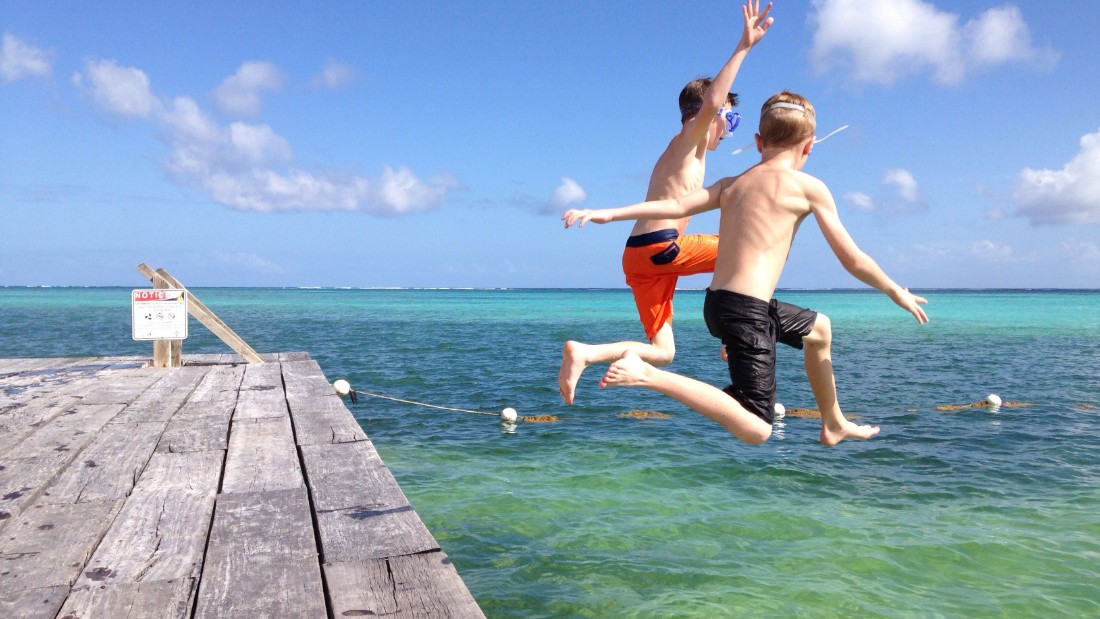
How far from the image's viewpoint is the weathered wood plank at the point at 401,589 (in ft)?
9.87

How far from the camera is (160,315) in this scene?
38.1ft

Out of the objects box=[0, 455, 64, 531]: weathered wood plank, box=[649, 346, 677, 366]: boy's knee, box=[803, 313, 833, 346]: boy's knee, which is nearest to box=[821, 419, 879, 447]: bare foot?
box=[803, 313, 833, 346]: boy's knee

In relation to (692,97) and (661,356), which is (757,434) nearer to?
(661,356)

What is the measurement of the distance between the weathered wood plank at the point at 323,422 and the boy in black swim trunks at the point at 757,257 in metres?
3.00

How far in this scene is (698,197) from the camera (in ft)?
13.1

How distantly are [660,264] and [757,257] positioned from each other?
0.79 meters

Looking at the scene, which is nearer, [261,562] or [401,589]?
[401,589]

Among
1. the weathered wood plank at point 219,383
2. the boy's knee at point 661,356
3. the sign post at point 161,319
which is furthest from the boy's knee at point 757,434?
the sign post at point 161,319

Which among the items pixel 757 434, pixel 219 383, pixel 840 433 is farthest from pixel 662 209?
pixel 219 383

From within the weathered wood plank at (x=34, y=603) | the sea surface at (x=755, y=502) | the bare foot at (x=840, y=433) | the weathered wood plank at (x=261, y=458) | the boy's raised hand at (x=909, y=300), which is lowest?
the sea surface at (x=755, y=502)

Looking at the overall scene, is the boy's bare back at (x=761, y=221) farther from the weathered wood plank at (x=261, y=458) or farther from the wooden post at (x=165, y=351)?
the wooden post at (x=165, y=351)

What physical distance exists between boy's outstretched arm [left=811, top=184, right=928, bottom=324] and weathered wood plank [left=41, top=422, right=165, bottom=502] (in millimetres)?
4330

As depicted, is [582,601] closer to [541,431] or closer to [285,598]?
[285,598]

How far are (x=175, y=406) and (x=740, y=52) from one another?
21.9 feet
